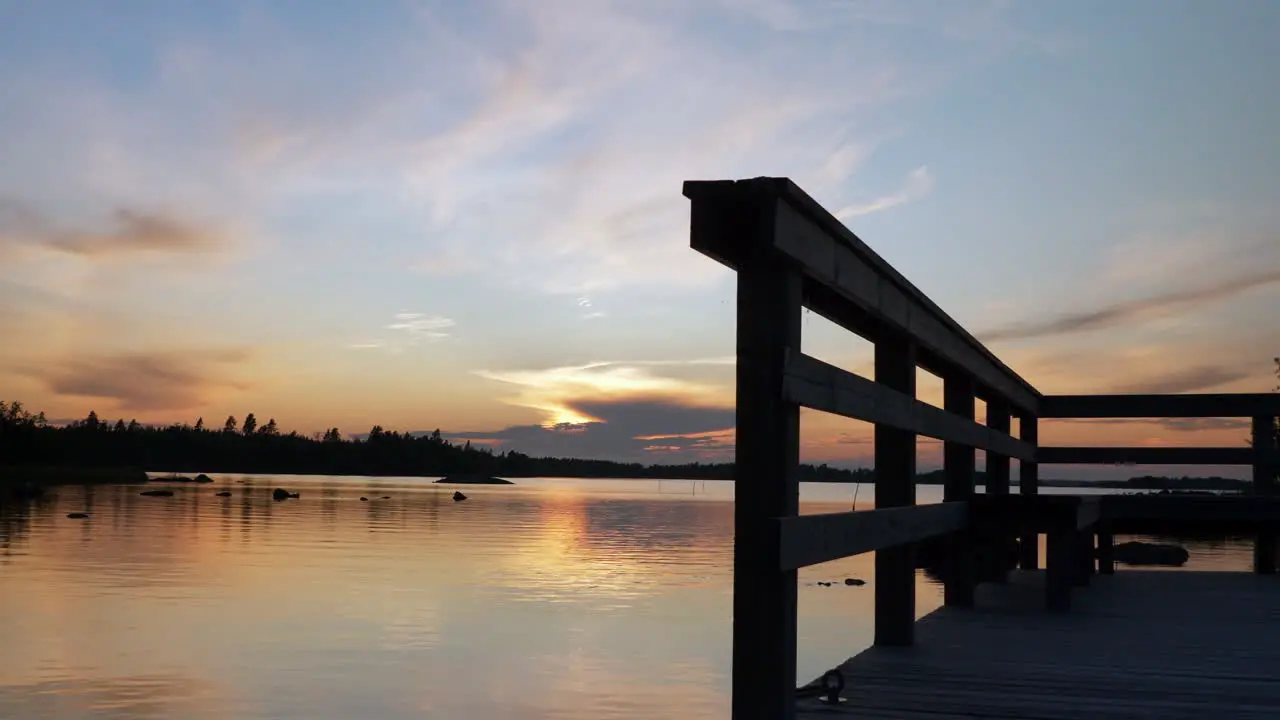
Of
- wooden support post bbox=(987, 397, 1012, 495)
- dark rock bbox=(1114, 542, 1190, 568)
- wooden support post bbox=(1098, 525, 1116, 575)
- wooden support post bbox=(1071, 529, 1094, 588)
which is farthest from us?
dark rock bbox=(1114, 542, 1190, 568)

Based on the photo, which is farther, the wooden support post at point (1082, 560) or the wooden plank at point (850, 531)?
the wooden support post at point (1082, 560)

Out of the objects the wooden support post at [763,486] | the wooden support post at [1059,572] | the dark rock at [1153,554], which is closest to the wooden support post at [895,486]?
the wooden support post at [1059,572]

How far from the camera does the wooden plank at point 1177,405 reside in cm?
1298

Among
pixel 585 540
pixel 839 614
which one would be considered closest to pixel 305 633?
pixel 839 614

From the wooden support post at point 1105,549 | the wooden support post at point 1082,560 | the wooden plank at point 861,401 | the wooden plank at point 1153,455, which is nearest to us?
the wooden plank at point 861,401

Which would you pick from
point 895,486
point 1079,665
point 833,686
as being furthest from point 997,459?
point 833,686

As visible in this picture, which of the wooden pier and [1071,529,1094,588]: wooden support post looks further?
[1071,529,1094,588]: wooden support post

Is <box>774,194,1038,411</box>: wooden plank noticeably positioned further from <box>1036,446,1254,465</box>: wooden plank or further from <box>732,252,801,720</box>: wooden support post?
<box>1036,446,1254,465</box>: wooden plank

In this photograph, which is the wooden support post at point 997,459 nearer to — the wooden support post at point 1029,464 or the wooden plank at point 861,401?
the wooden support post at point 1029,464

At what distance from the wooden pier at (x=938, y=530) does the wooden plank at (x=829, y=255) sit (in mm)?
11

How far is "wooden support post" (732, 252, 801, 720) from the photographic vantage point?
413 centimetres

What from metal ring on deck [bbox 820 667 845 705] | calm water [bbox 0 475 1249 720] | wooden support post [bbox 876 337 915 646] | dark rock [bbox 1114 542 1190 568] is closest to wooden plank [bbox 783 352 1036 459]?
wooden support post [bbox 876 337 915 646]

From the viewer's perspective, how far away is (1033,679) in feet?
19.4

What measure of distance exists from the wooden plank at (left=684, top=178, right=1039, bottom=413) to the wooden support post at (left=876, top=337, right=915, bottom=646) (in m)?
0.19
